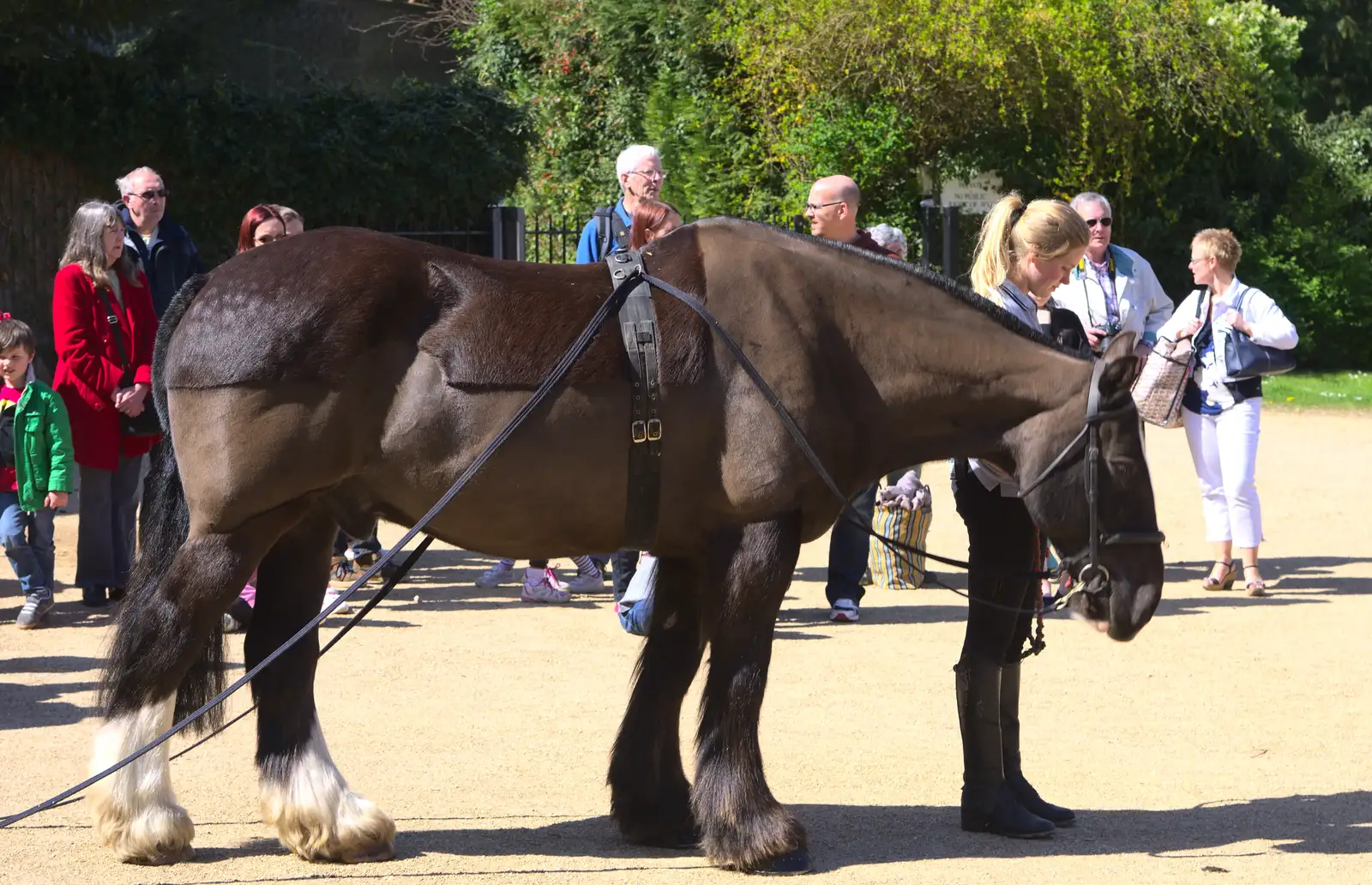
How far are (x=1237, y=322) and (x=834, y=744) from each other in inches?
179

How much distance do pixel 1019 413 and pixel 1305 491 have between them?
926 cm

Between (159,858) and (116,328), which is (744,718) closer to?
(159,858)

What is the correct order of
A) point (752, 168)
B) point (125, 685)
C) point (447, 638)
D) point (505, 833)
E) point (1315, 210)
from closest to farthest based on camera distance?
point (125, 685) → point (505, 833) → point (447, 638) → point (752, 168) → point (1315, 210)

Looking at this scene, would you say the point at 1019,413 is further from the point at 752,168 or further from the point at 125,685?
the point at 752,168

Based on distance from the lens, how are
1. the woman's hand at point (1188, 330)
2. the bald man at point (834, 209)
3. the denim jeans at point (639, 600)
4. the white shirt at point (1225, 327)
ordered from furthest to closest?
the woman's hand at point (1188, 330), the white shirt at point (1225, 327), the bald man at point (834, 209), the denim jeans at point (639, 600)

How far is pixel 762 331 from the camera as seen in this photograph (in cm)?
458

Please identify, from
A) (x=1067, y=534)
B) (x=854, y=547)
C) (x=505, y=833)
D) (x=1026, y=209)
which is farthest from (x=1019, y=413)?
(x=854, y=547)

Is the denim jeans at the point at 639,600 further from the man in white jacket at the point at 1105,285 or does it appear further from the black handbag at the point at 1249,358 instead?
the black handbag at the point at 1249,358

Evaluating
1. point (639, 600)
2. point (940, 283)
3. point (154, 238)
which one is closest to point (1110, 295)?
point (639, 600)

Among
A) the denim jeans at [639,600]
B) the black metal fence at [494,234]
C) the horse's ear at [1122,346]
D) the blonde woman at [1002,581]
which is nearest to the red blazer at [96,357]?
the denim jeans at [639,600]

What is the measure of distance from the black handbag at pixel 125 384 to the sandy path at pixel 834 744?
0.97 m

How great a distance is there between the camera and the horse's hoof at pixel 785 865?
4562 millimetres

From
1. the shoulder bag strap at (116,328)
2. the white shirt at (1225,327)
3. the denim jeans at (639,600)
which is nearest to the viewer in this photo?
the denim jeans at (639,600)

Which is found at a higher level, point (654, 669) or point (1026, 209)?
point (1026, 209)
